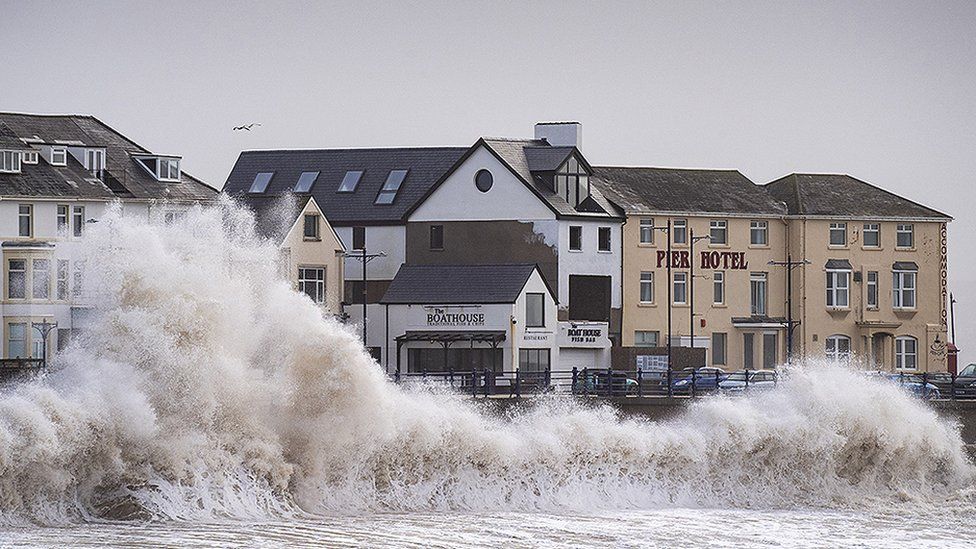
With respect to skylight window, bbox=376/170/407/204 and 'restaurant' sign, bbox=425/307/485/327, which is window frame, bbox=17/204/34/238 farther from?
Result: 'restaurant' sign, bbox=425/307/485/327

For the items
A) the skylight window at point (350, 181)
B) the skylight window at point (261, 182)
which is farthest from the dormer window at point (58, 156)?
the skylight window at point (350, 181)

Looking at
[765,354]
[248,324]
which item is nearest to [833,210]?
[765,354]

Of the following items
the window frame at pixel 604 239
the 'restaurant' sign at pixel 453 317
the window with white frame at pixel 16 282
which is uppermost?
the window frame at pixel 604 239

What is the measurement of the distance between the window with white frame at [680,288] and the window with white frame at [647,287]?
128 cm

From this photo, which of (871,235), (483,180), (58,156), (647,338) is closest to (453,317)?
(483,180)

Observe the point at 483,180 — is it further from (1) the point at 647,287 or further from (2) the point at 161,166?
(2) the point at 161,166

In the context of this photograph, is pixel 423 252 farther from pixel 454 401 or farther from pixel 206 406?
pixel 206 406

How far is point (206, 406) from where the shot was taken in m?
40.0

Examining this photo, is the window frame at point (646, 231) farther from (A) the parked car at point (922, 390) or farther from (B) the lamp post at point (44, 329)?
(A) the parked car at point (922, 390)

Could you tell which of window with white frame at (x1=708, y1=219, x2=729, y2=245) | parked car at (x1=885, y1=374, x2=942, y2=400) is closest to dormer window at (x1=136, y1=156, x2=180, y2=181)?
window with white frame at (x1=708, y1=219, x2=729, y2=245)

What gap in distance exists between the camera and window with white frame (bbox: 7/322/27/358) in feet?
233

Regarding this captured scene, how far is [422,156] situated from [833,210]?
711 inches

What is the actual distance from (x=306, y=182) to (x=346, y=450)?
139 feet

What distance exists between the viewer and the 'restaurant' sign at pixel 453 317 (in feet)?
243
